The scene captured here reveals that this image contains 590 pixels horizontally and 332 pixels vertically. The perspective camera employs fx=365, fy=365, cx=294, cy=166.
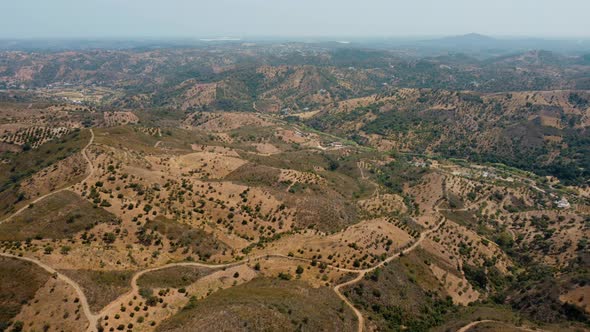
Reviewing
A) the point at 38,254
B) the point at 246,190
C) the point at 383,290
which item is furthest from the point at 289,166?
the point at 38,254

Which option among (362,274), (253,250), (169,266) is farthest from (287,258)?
(169,266)

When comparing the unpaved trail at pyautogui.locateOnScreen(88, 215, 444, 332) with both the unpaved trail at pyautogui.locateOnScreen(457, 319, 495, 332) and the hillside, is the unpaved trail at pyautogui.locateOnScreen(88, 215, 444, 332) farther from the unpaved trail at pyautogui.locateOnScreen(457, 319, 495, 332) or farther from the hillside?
the unpaved trail at pyautogui.locateOnScreen(457, 319, 495, 332)

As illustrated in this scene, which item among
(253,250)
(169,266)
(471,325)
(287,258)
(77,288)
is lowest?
(471,325)

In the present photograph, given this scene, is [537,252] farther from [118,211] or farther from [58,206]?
[58,206]

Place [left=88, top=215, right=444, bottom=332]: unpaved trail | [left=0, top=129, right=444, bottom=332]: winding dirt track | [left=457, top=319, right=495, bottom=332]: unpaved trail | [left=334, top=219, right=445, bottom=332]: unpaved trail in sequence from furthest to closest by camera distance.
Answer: [left=334, top=219, right=445, bottom=332]: unpaved trail
[left=457, top=319, right=495, bottom=332]: unpaved trail
[left=88, top=215, right=444, bottom=332]: unpaved trail
[left=0, top=129, right=444, bottom=332]: winding dirt track

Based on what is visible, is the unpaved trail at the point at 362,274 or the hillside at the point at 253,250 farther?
the unpaved trail at the point at 362,274

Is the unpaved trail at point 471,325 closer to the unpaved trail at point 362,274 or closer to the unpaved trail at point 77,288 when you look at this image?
the unpaved trail at point 362,274

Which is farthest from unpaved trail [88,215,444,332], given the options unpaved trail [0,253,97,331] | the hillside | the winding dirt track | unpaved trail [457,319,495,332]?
unpaved trail [457,319,495,332]

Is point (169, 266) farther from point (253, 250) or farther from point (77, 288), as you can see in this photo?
point (253, 250)

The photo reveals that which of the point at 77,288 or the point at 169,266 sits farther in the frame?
the point at 169,266

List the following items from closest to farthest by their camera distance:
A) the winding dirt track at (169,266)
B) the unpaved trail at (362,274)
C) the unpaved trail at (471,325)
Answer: the winding dirt track at (169,266)
the unpaved trail at (471,325)
the unpaved trail at (362,274)

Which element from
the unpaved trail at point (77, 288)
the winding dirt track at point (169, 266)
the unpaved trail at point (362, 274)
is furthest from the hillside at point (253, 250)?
the unpaved trail at point (362, 274)
